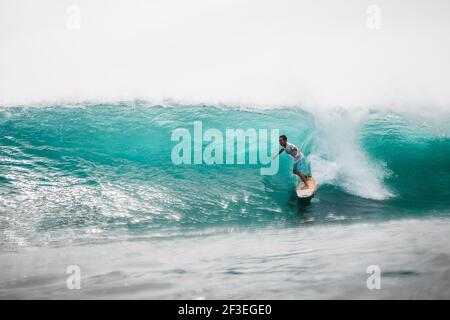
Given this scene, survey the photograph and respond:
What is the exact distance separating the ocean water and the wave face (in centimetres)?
4

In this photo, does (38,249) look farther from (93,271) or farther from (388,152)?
(388,152)

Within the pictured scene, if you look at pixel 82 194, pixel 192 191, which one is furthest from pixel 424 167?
pixel 82 194

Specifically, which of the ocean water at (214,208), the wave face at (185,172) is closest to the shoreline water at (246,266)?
the ocean water at (214,208)

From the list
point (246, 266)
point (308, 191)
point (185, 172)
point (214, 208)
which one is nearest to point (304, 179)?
point (308, 191)

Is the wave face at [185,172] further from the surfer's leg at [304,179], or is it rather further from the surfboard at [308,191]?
the surfer's leg at [304,179]

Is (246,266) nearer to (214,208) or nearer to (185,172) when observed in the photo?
(214,208)

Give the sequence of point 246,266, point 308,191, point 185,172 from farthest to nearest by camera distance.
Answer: point 185,172 < point 308,191 < point 246,266

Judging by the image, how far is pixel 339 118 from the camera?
10695mm

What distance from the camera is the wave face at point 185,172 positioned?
6516mm

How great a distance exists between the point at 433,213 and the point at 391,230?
2.02 metres

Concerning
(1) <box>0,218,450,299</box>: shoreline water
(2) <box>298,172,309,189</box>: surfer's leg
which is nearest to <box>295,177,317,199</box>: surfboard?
(2) <box>298,172,309,189</box>: surfer's leg

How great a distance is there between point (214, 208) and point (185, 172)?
1921 mm

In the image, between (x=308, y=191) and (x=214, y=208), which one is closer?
(x=214, y=208)

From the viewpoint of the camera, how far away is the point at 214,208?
7.02m
